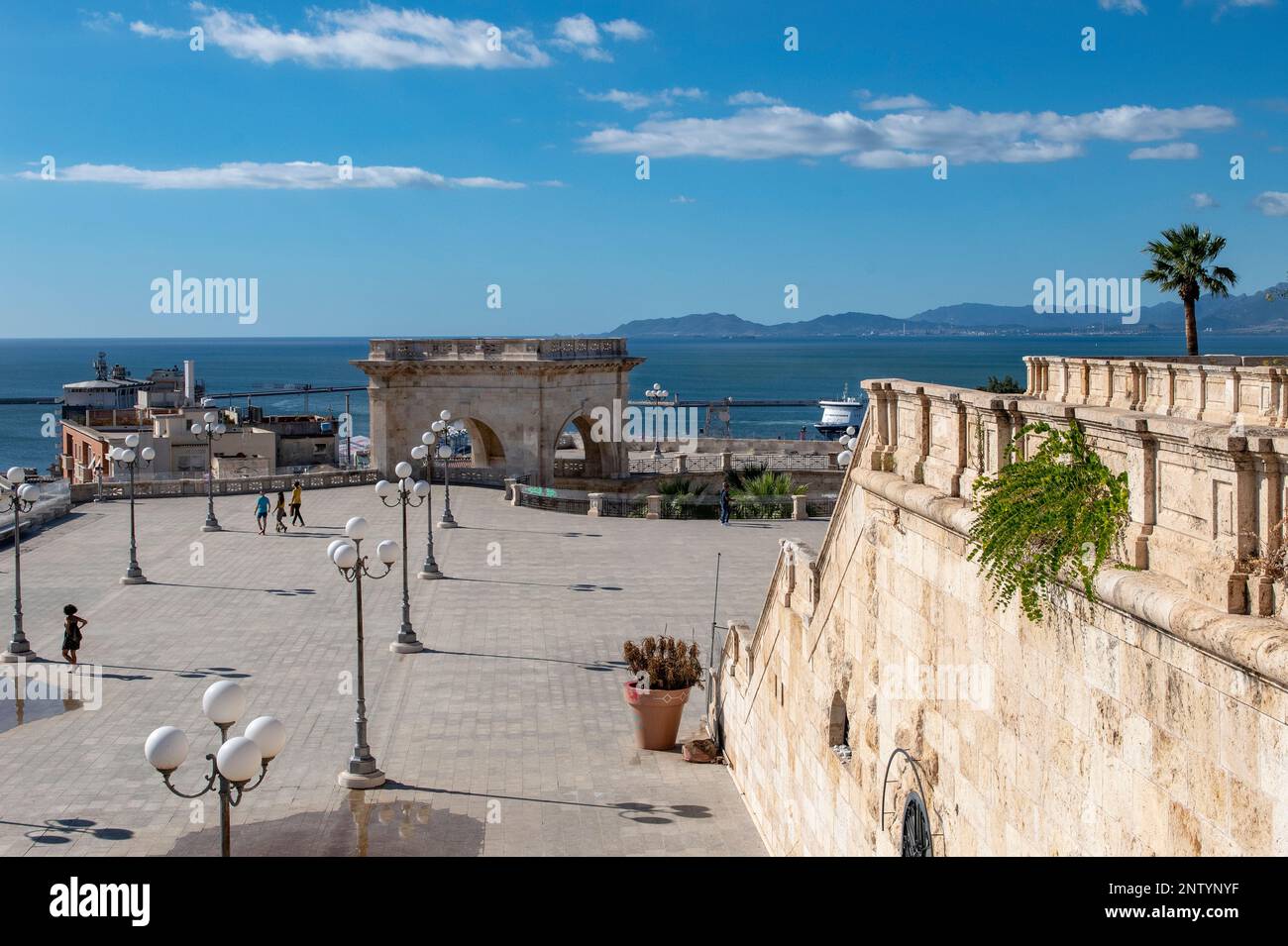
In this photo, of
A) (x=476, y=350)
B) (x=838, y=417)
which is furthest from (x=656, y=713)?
(x=838, y=417)

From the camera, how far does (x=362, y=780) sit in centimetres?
1561

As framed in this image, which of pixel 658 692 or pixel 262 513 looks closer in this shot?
pixel 658 692

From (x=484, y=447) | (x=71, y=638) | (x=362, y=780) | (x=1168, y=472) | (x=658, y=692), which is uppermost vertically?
(x=1168, y=472)

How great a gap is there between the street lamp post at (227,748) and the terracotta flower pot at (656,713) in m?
8.34

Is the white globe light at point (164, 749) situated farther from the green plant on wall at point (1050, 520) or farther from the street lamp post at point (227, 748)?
the green plant on wall at point (1050, 520)

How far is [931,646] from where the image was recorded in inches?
375

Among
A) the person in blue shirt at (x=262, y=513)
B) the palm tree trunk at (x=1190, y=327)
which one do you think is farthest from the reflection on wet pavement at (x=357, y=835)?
the palm tree trunk at (x=1190, y=327)

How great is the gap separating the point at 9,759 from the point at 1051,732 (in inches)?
548

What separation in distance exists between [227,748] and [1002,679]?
513cm

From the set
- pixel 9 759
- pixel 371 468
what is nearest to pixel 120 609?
pixel 9 759

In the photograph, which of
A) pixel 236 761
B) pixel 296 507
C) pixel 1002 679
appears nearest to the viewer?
pixel 1002 679

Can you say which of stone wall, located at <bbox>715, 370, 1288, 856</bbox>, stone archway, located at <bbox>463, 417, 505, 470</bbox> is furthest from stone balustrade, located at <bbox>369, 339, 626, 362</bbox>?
stone wall, located at <bbox>715, 370, 1288, 856</bbox>

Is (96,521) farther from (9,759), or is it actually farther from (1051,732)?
(1051,732)

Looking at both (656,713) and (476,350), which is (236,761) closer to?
(656,713)
